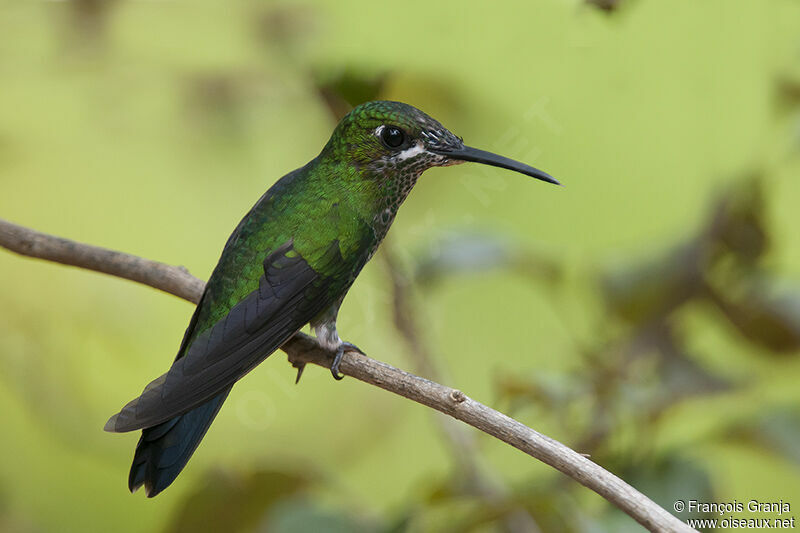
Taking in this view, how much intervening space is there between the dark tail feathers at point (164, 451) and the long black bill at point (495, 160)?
15.4 inches

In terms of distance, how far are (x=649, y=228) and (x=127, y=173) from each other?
1408 millimetres

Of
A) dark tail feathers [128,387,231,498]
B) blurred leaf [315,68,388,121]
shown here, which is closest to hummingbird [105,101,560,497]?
dark tail feathers [128,387,231,498]

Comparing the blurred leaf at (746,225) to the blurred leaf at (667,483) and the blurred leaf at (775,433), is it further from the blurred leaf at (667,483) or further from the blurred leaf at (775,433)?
the blurred leaf at (667,483)

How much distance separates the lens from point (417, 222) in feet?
6.35

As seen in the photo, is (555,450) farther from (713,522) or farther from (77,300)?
(77,300)

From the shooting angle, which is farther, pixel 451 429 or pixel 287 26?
pixel 287 26

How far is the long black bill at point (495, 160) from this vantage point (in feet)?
2.46

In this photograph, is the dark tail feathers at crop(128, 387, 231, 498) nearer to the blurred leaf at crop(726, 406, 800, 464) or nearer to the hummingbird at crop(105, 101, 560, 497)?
the hummingbird at crop(105, 101, 560, 497)

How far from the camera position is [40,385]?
2006 mm

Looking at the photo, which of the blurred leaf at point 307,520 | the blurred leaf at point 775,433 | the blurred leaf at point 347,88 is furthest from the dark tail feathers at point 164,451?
the blurred leaf at point 775,433

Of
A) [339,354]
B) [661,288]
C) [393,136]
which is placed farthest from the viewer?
[661,288]

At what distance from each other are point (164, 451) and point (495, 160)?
0.45 m

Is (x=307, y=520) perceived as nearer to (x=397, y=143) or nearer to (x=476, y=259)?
(x=476, y=259)

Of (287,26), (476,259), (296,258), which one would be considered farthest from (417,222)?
(296,258)
